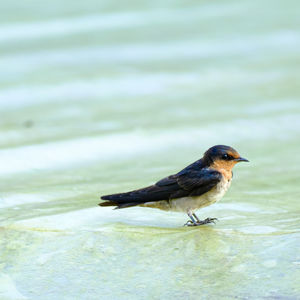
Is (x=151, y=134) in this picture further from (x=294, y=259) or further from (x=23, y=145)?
(x=294, y=259)

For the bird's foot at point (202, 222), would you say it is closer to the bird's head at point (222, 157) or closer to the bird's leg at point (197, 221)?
the bird's leg at point (197, 221)

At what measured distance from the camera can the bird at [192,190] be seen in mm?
3566

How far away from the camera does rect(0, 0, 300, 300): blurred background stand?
2.99 meters

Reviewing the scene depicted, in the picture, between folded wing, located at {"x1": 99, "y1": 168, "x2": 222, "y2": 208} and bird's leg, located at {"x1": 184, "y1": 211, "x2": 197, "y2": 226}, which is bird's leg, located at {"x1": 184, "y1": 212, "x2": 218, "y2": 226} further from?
folded wing, located at {"x1": 99, "y1": 168, "x2": 222, "y2": 208}

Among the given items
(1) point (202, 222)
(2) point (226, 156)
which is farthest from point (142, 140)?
(1) point (202, 222)

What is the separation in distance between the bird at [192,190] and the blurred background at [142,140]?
0.10 metres

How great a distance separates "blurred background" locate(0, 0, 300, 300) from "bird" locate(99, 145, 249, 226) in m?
0.10

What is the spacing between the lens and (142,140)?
5.23 m

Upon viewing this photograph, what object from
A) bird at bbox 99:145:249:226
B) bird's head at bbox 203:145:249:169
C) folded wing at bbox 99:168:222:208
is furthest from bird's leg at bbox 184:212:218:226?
bird's head at bbox 203:145:249:169

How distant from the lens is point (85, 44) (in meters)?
6.77

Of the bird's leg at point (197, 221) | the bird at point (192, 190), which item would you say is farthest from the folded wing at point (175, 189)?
the bird's leg at point (197, 221)

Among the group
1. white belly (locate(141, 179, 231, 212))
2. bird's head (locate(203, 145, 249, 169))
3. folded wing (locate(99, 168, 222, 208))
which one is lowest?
white belly (locate(141, 179, 231, 212))

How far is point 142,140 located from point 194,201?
167 cm

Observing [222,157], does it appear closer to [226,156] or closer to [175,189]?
[226,156]
